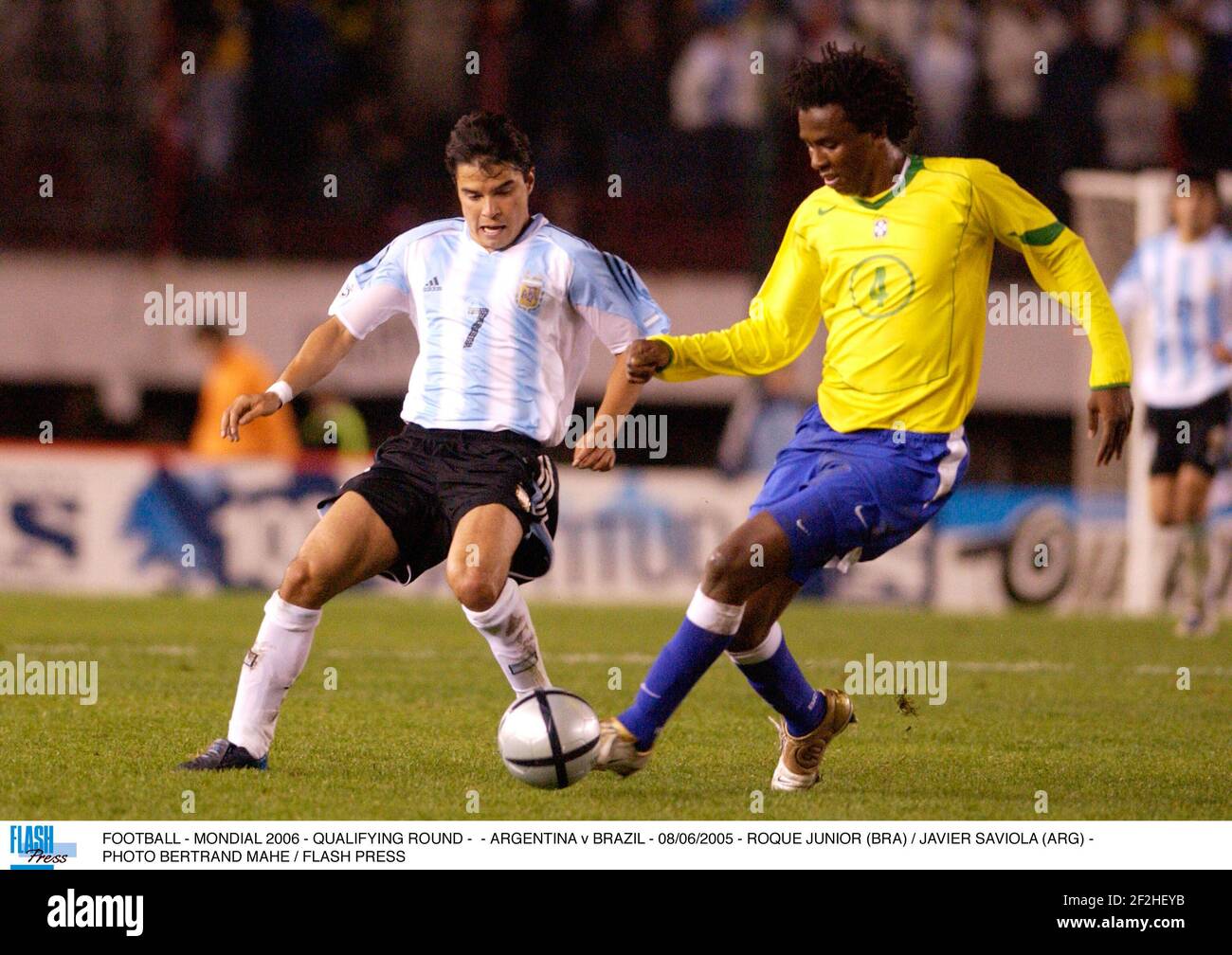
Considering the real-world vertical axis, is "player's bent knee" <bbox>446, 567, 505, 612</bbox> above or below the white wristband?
below

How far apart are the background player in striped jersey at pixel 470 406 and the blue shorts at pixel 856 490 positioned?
569mm

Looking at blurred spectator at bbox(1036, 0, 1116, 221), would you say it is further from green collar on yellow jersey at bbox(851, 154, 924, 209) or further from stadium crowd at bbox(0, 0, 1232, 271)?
green collar on yellow jersey at bbox(851, 154, 924, 209)

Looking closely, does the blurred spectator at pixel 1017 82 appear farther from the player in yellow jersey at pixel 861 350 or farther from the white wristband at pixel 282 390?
the white wristband at pixel 282 390

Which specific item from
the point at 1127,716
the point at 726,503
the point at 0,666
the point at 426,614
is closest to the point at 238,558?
the point at 426,614

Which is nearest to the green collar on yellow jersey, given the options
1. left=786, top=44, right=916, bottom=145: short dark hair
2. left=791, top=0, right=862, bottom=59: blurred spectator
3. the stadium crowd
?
left=786, top=44, right=916, bottom=145: short dark hair

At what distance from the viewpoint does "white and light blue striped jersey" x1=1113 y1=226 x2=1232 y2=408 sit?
11.1 metres

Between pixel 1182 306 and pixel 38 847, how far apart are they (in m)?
8.51

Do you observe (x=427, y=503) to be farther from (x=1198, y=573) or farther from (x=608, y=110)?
(x=608, y=110)

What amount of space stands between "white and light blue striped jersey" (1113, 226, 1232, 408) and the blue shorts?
5937mm

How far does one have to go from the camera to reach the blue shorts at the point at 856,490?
5.32 m

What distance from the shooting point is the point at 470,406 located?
5883 millimetres

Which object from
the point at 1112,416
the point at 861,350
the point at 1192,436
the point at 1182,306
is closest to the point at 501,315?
the point at 861,350

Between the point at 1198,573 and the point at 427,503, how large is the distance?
6720mm

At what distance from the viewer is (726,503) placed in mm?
13570
